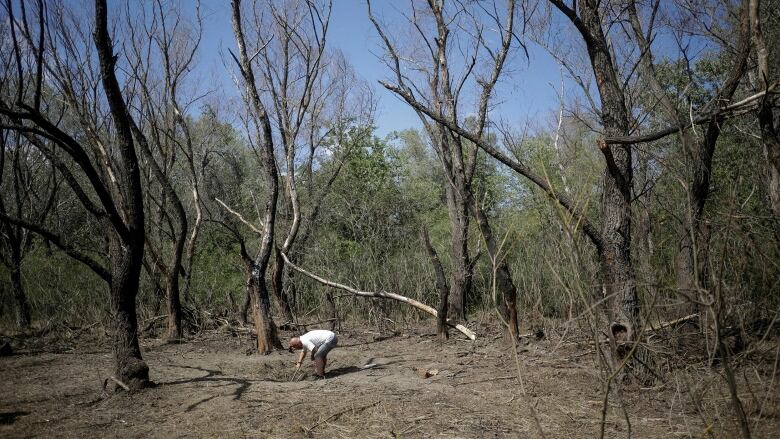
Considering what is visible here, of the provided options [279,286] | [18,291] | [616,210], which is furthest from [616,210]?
[18,291]

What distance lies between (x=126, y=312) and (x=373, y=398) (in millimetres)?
2767

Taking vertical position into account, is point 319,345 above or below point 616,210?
below

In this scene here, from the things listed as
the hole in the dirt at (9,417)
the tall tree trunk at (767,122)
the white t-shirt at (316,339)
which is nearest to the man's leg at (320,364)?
the white t-shirt at (316,339)

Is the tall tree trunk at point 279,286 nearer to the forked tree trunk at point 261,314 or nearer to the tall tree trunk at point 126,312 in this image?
the forked tree trunk at point 261,314

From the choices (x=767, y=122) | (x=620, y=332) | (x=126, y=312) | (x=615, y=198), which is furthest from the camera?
(x=126, y=312)

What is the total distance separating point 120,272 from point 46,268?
9023 millimetres

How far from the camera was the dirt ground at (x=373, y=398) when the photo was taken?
4223 millimetres

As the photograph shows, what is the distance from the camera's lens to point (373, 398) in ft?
17.2

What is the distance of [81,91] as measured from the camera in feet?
36.0

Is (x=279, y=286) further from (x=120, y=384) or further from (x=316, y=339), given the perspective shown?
(x=120, y=384)

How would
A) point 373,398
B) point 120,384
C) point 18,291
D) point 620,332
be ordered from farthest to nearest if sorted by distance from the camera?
point 18,291, point 120,384, point 373,398, point 620,332

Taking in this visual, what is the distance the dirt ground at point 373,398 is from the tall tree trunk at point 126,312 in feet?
0.82

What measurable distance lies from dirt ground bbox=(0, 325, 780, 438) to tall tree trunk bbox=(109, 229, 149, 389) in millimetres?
249

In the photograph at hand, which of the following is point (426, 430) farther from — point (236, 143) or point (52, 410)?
point (236, 143)
